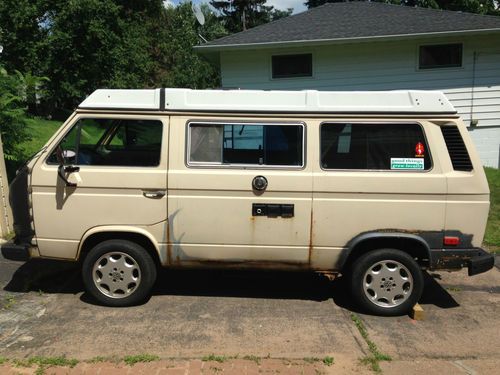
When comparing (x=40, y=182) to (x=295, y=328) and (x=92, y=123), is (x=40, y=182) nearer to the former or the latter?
(x=92, y=123)

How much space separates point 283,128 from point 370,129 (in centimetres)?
82

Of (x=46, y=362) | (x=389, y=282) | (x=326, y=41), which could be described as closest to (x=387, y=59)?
(x=326, y=41)

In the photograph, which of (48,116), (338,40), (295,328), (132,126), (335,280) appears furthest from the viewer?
Result: (48,116)

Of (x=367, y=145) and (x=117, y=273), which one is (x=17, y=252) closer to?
(x=117, y=273)

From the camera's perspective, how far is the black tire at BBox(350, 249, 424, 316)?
4566mm

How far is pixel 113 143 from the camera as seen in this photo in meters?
4.73

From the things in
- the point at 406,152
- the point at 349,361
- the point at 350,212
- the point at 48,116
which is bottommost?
the point at 349,361

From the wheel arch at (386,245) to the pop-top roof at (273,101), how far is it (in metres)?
1.17

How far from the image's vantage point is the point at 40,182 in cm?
461

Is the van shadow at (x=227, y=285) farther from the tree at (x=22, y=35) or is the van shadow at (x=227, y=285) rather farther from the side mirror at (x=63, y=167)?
the tree at (x=22, y=35)

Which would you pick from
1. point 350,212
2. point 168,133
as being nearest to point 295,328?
point 350,212

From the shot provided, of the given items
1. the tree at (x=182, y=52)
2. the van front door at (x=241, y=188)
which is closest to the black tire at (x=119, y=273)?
the van front door at (x=241, y=188)

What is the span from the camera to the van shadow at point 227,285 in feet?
16.9

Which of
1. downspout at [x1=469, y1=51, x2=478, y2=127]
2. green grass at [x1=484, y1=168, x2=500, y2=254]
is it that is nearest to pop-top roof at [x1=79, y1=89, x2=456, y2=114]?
green grass at [x1=484, y1=168, x2=500, y2=254]
